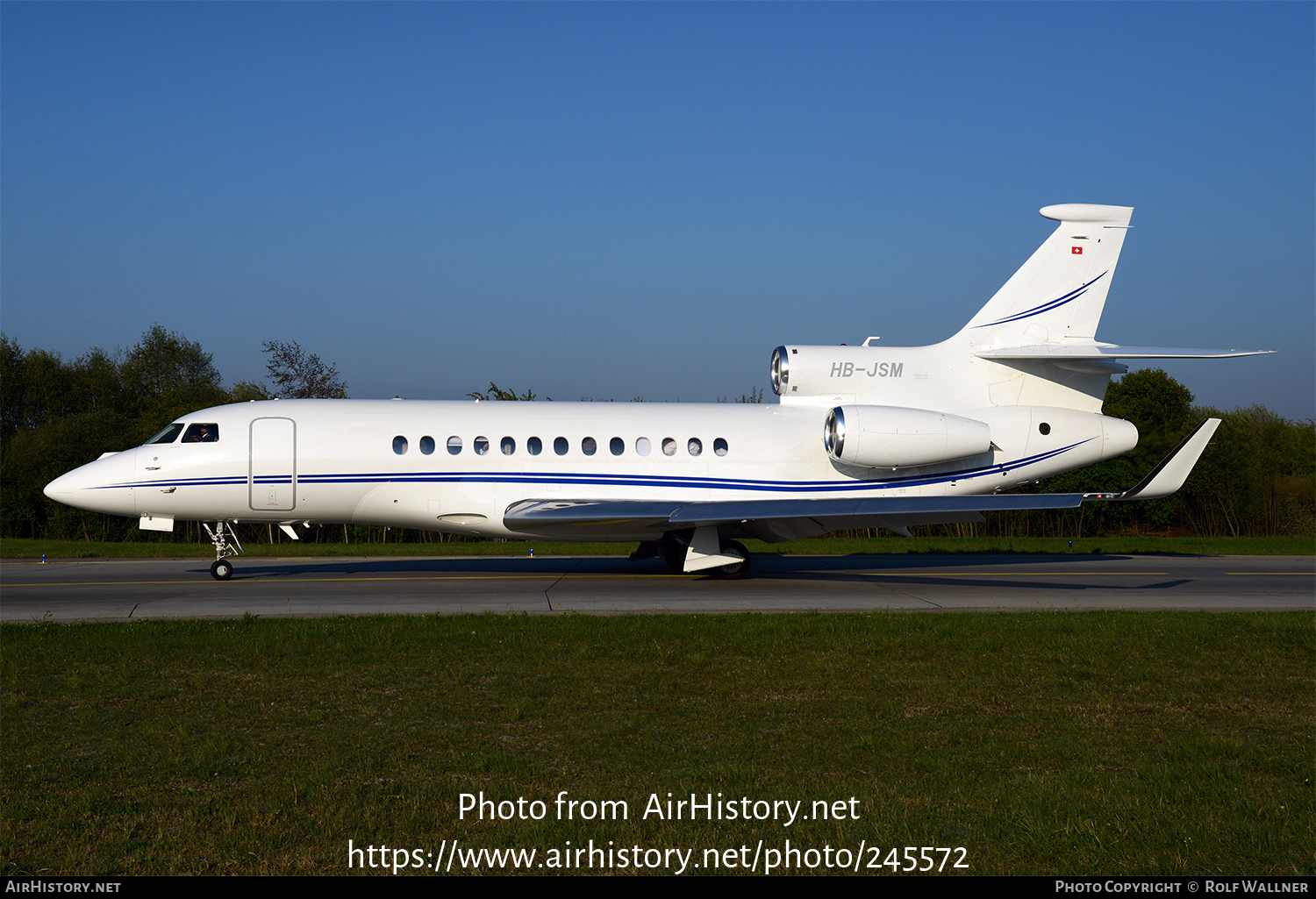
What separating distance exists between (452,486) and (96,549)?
14117 mm

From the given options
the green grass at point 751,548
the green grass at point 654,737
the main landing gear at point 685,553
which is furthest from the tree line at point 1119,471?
the green grass at point 654,737

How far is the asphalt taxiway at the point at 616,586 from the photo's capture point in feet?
46.4

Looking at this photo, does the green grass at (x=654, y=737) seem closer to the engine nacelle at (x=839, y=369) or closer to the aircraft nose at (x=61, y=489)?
the aircraft nose at (x=61, y=489)

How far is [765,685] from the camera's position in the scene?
29.6 feet

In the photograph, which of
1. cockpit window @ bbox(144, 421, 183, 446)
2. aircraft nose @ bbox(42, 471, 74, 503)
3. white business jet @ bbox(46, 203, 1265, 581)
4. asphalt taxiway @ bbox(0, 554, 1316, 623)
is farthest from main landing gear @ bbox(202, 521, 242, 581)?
aircraft nose @ bbox(42, 471, 74, 503)

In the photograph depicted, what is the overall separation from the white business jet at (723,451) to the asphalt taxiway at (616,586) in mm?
1139

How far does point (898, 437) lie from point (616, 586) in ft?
20.0

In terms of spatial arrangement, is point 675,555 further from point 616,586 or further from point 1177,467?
point 1177,467

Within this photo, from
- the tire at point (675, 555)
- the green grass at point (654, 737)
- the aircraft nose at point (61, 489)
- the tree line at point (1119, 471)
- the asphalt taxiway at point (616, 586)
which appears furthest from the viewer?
the tree line at point (1119, 471)

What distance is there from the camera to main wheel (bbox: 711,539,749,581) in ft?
59.3

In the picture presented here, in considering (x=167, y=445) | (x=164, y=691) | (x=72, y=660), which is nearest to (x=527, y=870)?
(x=164, y=691)

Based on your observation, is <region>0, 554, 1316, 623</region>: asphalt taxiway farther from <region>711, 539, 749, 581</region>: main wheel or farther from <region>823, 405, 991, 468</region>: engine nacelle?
<region>823, 405, 991, 468</region>: engine nacelle

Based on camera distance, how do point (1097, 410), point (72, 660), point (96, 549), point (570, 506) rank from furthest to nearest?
point (96, 549) < point (1097, 410) < point (570, 506) < point (72, 660)

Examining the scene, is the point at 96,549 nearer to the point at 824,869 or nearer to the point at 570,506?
the point at 570,506
